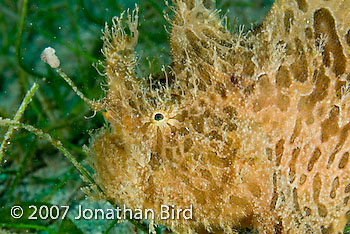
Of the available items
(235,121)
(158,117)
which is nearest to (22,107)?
(158,117)

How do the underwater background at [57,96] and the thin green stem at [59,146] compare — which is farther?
the underwater background at [57,96]

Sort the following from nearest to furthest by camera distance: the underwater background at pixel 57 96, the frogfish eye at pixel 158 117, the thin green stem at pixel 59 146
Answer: the frogfish eye at pixel 158 117 < the thin green stem at pixel 59 146 < the underwater background at pixel 57 96

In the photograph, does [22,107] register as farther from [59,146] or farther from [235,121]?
[235,121]

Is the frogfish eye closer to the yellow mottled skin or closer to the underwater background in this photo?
the yellow mottled skin

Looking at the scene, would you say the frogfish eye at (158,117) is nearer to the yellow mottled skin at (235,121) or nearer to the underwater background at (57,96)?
the yellow mottled skin at (235,121)

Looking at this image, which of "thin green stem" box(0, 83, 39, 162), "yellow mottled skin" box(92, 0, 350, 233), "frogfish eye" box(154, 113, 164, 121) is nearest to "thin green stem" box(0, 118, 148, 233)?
"thin green stem" box(0, 83, 39, 162)

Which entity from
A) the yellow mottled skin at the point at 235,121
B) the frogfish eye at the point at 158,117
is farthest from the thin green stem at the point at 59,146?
the frogfish eye at the point at 158,117
